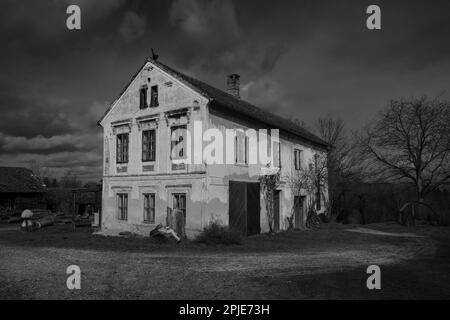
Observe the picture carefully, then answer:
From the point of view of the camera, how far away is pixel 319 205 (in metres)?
25.1

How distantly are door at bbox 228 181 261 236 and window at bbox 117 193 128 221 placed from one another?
18.7 feet

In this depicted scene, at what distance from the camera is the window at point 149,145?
55.1ft

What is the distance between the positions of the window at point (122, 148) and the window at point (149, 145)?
53.8 inches

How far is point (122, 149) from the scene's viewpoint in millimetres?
18250

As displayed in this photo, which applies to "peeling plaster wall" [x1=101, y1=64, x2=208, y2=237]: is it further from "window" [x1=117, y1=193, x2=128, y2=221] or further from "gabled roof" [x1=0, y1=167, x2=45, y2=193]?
"gabled roof" [x1=0, y1=167, x2=45, y2=193]

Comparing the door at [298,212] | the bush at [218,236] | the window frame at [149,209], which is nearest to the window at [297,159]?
the door at [298,212]

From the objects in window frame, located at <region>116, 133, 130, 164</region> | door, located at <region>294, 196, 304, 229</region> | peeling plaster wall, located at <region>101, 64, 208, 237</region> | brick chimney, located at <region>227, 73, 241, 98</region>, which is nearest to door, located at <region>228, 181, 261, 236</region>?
peeling plaster wall, located at <region>101, 64, 208, 237</region>

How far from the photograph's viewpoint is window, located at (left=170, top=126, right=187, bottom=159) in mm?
15499

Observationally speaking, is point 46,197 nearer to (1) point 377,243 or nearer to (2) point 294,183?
(2) point 294,183

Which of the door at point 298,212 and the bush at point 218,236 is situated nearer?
the bush at point 218,236

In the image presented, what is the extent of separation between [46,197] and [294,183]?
1111 inches

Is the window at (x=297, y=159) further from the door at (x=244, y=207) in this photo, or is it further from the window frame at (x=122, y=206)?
the window frame at (x=122, y=206)

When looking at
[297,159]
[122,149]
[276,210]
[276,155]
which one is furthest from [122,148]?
[297,159]
